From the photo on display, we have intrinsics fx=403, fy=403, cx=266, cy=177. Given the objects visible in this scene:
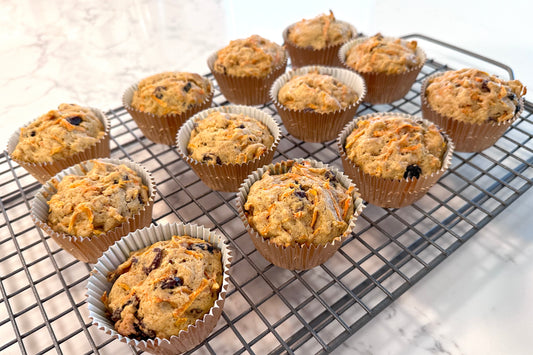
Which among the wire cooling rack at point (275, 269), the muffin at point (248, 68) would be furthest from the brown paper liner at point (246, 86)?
the wire cooling rack at point (275, 269)

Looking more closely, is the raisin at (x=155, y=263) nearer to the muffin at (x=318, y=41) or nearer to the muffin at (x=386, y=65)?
the muffin at (x=386, y=65)

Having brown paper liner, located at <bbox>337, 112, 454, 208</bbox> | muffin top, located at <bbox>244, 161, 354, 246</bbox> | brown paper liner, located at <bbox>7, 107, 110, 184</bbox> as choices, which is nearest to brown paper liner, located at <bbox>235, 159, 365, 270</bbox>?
muffin top, located at <bbox>244, 161, 354, 246</bbox>

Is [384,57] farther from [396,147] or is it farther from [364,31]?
[364,31]

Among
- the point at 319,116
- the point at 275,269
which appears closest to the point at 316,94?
the point at 319,116

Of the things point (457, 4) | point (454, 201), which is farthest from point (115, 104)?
point (457, 4)

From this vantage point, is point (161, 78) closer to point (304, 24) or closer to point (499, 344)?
point (304, 24)

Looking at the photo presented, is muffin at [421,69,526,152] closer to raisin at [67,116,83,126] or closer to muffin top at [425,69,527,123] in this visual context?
muffin top at [425,69,527,123]
